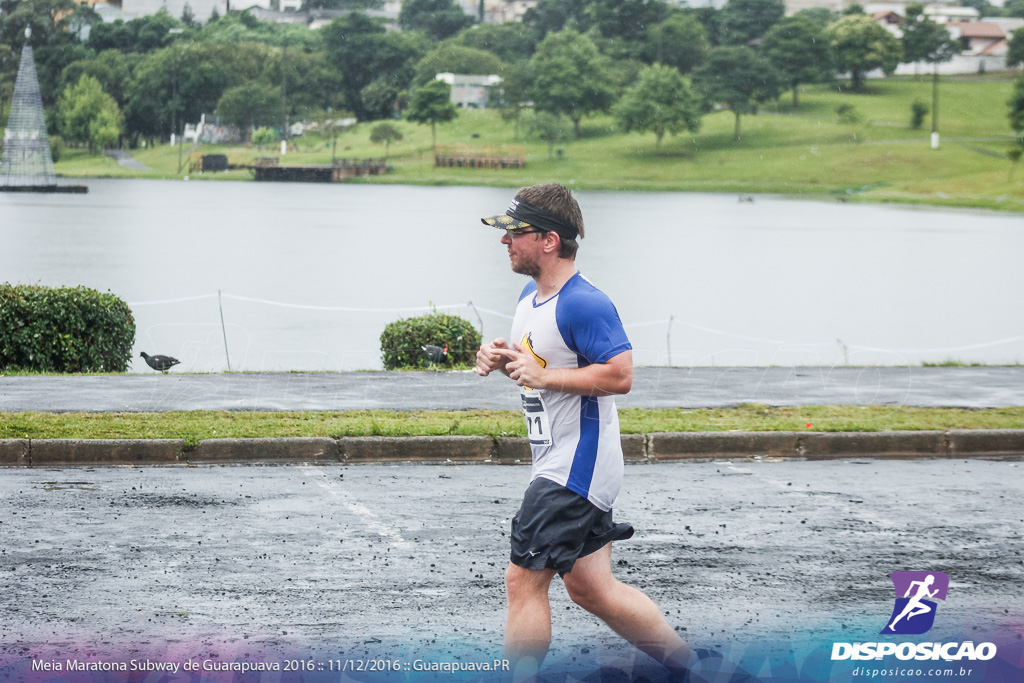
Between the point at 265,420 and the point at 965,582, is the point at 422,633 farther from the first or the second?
the point at 265,420

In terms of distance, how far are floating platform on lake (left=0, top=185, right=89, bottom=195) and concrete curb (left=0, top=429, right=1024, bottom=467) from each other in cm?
12965

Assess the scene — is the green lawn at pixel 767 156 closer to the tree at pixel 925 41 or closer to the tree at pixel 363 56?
the tree at pixel 363 56

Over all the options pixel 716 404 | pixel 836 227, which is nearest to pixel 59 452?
pixel 716 404

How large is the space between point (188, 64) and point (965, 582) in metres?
157

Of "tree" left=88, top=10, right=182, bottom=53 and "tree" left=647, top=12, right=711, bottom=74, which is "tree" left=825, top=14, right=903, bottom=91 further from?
"tree" left=88, top=10, right=182, bottom=53

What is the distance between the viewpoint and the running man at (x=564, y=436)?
4262mm

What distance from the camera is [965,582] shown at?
626 cm

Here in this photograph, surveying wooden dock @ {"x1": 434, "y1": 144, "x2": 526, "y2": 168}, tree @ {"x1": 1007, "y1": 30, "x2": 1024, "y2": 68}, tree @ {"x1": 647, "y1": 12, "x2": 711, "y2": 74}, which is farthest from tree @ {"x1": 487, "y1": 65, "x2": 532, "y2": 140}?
tree @ {"x1": 1007, "y1": 30, "x2": 1024, "y2": 68}

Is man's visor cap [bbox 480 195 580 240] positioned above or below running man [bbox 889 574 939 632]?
above

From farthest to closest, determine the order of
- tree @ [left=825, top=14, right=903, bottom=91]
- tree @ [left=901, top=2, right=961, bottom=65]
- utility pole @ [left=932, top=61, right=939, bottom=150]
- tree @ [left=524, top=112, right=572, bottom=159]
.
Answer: tree @ [left=901, top=2, right=961, bottom=65], tree @ [left=825, top=14, right=903, bottom=91], tree @ [left=524, top=112, right=572, bottom=159], utility pole @ [left=932, top=61, right=939, bottom=150]

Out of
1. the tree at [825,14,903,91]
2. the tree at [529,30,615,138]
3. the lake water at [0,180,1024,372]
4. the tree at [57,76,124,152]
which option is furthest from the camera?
the tree at [825,14,903,91]

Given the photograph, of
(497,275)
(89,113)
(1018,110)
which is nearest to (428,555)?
(497,275)

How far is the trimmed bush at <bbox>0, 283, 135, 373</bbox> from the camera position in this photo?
14.4 metres

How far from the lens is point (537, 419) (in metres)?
4.43
